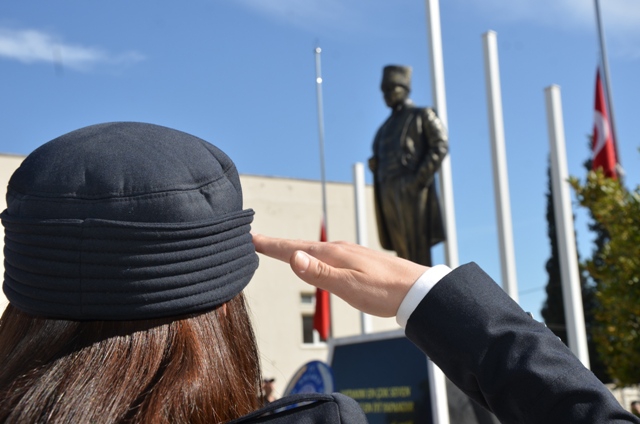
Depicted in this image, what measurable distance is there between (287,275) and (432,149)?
59.8ft

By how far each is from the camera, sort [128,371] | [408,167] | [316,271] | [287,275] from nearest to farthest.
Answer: [128,371] → [316,271] → [408,167] → [287,275]

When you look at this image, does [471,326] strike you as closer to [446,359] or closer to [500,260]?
[446,359]

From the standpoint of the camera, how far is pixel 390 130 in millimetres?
7746

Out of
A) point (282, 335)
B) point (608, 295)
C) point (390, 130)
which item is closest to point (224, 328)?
point (390, 130)

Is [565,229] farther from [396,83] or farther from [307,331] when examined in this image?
[307,331]

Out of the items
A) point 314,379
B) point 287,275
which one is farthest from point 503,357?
point 287,275

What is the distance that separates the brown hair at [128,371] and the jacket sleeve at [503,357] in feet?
0.75

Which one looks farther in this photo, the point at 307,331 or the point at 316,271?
the point at 307,331

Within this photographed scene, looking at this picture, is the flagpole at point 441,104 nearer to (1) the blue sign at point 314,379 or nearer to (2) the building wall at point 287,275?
(1) the blue sign at point 314,379

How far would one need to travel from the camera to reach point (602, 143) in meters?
11.0

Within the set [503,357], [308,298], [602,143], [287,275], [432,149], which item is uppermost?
[602,143]

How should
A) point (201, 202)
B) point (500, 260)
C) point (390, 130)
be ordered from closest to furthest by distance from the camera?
point (201, 202) → point (390, 130) → point (500, 260)

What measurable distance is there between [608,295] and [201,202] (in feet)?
28.4

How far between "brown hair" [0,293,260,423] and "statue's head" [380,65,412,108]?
22.7 ft
